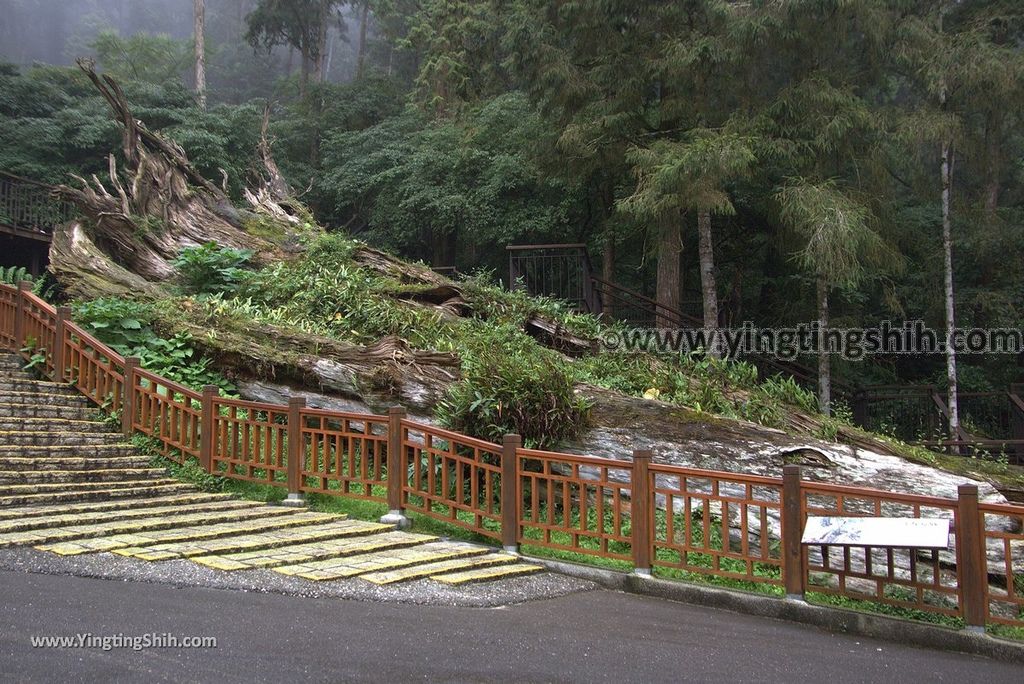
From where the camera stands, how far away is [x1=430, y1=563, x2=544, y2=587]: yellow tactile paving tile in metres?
5.98

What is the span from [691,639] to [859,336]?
13646 millimetres

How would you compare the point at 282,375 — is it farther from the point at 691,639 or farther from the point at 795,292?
the point at 795,292

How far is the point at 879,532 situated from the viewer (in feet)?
18.0

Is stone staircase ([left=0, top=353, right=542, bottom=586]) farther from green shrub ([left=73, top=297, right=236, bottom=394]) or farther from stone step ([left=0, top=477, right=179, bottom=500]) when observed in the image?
green shrub ([left=73, top=297, right=236, bottom=394])

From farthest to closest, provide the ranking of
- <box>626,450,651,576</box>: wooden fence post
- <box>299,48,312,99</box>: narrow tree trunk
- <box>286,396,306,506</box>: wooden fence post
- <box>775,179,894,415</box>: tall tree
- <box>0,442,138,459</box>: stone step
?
<box>299,48,312,99</box>: narrow tree trunk
<box>775,179,894,415</box>: tall tree
<box>286,396,306,506</box>: wooden fence post
<box>0,442,138,459</box>: stone step
<box>626,450,651,576</box>: wooden fence post

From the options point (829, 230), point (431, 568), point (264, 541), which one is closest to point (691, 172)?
point (829, 230)

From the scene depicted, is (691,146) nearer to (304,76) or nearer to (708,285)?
(708,285)

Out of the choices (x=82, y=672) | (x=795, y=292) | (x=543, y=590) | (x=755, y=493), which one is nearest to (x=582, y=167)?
(x=795, y=292)

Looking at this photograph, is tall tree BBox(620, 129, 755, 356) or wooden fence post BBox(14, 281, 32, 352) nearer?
wooden fence post BBox(14, 281, 32, 352)

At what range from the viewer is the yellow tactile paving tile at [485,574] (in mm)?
5980

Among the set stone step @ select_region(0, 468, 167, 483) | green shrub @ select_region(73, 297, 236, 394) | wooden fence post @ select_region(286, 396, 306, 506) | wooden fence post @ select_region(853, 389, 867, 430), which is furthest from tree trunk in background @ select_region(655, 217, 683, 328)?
stone step @ select_region(0, 468, 167, 483)

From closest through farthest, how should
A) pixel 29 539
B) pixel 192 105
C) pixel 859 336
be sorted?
pixel 29 539
pixel 859 336
pixel 192 105

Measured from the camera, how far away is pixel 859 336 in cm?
1711

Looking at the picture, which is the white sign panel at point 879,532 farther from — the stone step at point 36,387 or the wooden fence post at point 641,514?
the stone step at point 36,387
